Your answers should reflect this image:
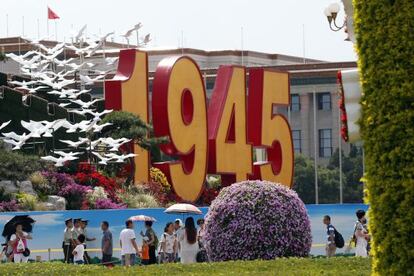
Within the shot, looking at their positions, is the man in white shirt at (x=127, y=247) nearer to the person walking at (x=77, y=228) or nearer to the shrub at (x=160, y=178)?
the person walking at (x=77, y=228)

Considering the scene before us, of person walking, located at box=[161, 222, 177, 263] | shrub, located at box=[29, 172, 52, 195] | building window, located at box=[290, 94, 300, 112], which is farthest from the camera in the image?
building window, located at box=[290, 94, 300, 112]

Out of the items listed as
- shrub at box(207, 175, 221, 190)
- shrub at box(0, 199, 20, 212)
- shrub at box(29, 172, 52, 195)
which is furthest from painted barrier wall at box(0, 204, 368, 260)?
shrub at box(207, 175, 221, 190)

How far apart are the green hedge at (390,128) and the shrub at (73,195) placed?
24.8 metres

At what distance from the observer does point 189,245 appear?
67.9ft

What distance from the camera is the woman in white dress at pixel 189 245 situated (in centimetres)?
2058

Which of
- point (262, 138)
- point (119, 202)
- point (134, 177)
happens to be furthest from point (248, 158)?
point (119, 202)

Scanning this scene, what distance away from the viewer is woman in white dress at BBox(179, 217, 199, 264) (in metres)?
20.6

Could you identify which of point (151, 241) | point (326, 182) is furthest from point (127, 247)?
point (326, 182)

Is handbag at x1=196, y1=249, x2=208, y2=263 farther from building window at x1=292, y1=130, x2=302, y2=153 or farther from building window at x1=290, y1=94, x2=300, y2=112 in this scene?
building window at x1=292, y1=130, x2=302, y2=153

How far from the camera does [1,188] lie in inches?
1228

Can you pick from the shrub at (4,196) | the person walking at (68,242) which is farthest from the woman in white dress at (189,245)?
the shrub at (4,196)

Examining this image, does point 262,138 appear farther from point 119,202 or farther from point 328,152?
point 328,152

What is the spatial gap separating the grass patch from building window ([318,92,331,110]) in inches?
2623

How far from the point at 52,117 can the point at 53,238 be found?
14.9m
